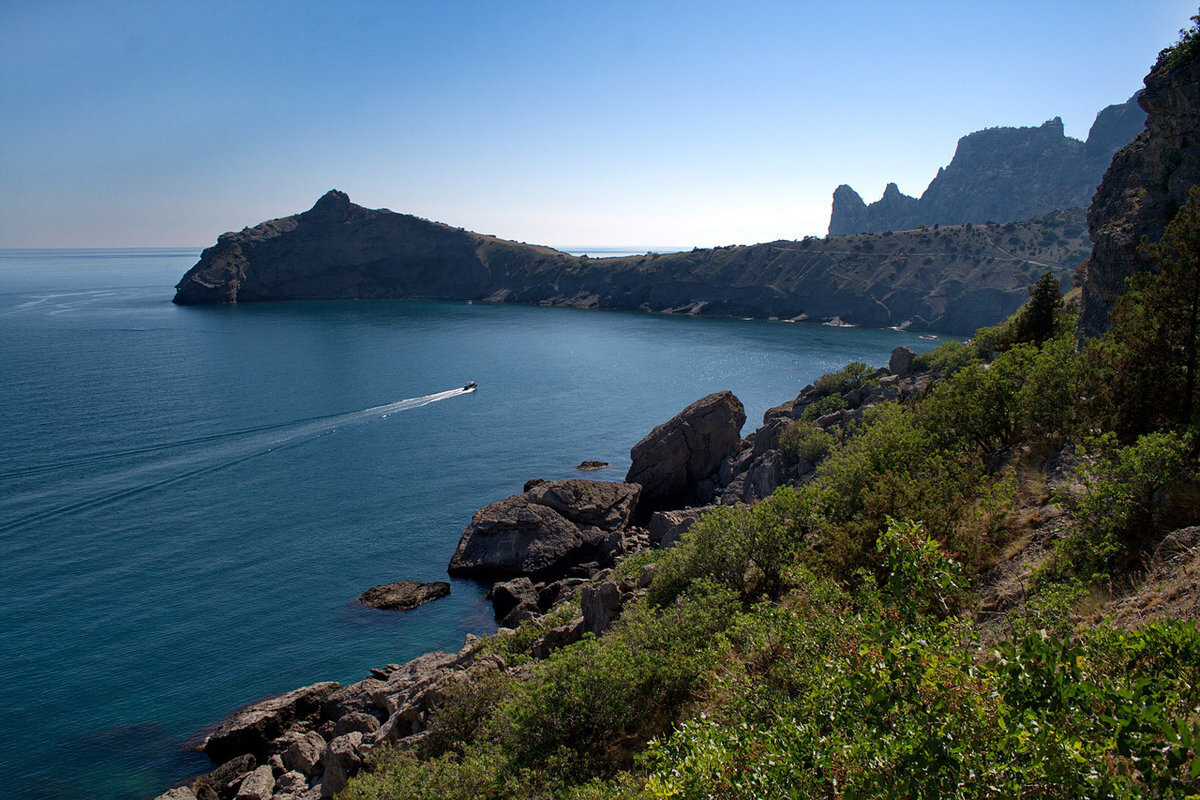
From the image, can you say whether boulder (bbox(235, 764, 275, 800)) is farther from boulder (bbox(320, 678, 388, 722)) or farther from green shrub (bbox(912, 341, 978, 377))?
green shrub (bbox(912, 341, 978, 377))

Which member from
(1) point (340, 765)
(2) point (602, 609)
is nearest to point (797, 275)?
(2) point (602, 609)

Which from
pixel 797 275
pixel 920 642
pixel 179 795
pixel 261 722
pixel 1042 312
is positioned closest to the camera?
pixel 920 642

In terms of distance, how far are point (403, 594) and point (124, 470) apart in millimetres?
30223

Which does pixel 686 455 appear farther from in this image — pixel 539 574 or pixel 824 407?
pixel 539 574

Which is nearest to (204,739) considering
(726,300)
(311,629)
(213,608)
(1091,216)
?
(311,629)

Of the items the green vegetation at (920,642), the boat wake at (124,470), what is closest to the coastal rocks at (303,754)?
the green vegetation at (920,642)

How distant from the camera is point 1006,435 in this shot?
2052 cm

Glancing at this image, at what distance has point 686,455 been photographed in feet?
171

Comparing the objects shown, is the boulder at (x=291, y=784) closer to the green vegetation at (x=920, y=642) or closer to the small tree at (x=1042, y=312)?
the green vegetation at (x=920, y=642)

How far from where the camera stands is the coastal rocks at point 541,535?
136 ft

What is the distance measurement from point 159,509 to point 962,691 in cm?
5292

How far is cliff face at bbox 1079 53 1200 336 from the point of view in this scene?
2509 cm

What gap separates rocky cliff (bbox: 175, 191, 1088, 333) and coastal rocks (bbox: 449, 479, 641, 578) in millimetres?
120610

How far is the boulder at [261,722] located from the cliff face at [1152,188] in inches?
1370
